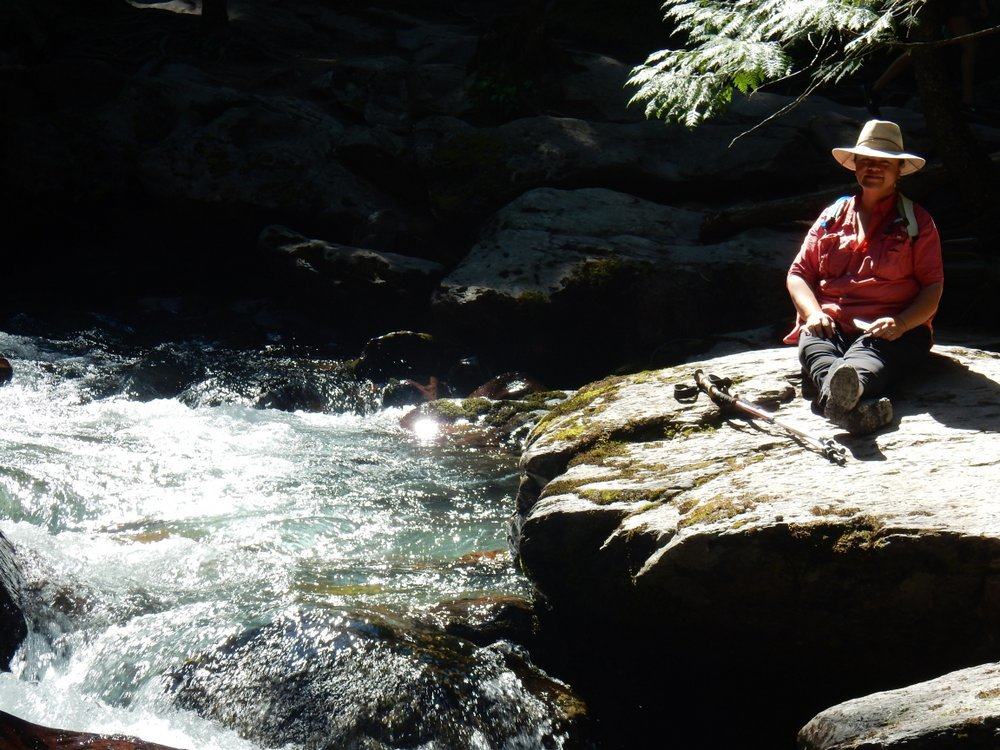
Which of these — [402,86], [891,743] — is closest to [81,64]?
[402,86]

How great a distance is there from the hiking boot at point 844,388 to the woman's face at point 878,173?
4.17ft

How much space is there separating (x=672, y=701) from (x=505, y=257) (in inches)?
288

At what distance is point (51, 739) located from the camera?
12.5ft

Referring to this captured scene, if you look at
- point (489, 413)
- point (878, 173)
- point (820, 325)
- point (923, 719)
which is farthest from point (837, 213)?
point (489, 413)

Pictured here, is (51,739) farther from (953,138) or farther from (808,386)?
(953,138)

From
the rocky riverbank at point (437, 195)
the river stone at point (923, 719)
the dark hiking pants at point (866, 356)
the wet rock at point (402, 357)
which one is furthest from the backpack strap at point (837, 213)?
the wet rock at point (402, 357)

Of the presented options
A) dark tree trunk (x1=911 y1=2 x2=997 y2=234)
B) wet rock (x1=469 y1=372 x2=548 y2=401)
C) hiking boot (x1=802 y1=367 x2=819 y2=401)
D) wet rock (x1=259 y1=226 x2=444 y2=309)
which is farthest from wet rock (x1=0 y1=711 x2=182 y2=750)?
wet rock (x1=259 y1=226 x2=444 y2=309)

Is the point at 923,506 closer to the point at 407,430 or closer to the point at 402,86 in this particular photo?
the point at 407,430

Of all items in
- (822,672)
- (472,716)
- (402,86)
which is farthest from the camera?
(402,86)

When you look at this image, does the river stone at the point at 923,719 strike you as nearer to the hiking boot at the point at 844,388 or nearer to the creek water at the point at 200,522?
the creek water at the point at 200,522

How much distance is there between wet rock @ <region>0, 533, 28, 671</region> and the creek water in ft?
0.23

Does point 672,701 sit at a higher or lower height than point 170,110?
lower

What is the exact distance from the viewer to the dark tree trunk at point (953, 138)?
362 inches

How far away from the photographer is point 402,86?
1730cm
